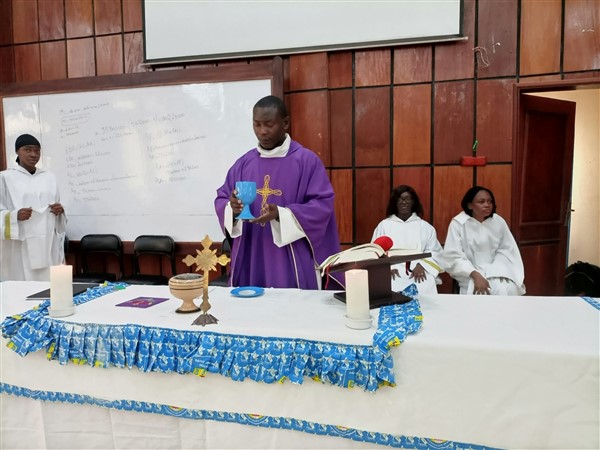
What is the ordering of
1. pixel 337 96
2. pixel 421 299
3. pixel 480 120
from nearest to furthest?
pixel 421 299
pixel 480 120
pixel 337 96

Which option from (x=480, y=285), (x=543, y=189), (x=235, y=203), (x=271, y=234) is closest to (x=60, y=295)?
→ (x=235, y=203)

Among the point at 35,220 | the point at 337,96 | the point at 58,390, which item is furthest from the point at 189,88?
the point at 58,390

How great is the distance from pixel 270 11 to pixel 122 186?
2349 millimetres

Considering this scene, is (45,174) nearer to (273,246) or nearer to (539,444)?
(273,246)

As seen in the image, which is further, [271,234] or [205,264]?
[271,234]

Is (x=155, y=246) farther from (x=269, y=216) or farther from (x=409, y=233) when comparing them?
(x=269, y=216)

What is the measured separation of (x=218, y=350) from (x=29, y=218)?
3742mm

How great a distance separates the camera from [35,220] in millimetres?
4355

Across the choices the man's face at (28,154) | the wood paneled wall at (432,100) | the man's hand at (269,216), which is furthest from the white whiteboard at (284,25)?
the man's hand at (269,216)

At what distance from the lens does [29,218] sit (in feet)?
14.1

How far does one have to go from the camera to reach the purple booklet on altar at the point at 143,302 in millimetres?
1804

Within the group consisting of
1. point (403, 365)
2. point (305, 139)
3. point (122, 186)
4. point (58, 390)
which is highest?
point (305, 139)

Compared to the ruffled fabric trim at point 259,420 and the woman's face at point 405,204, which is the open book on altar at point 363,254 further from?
the woman's face at point 405,204

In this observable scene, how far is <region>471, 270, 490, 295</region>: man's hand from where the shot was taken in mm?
3213
